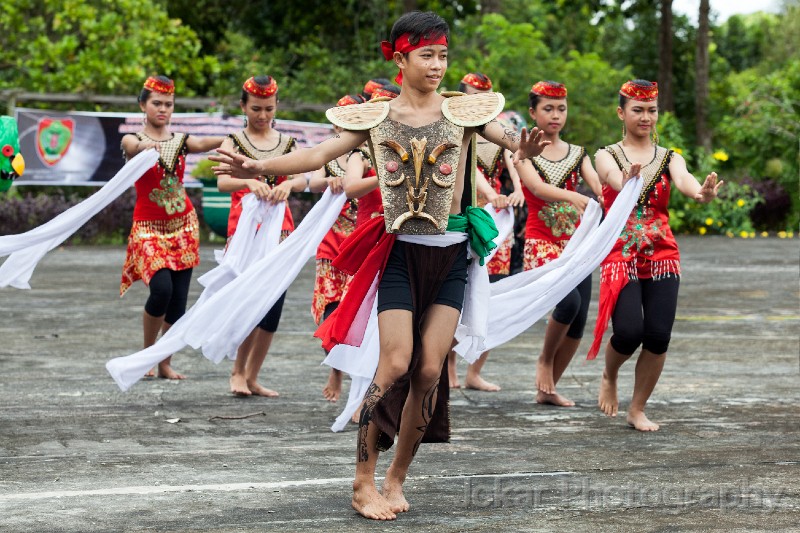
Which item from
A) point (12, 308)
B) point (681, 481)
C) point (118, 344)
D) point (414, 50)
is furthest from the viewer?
point (12, 308)

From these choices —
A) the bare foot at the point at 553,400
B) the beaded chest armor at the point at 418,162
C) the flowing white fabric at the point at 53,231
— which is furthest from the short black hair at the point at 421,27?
the flowing white fabric at the point at 53,231

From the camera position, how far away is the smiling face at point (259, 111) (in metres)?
8.31

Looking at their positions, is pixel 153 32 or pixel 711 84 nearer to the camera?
pixel 153 32

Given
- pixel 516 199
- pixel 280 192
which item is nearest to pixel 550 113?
pixel 516 199

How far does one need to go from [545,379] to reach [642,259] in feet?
3.74

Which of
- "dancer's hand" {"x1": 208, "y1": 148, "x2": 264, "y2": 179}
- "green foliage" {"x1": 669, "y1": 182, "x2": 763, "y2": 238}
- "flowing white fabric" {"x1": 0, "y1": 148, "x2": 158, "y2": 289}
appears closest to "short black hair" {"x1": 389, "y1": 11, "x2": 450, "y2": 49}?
"dancer's hand" {"x1": 208, "y1": 148, "x2": 264, "y2": 179}

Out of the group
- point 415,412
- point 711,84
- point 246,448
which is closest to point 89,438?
point 246,448

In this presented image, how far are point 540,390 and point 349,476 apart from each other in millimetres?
2322

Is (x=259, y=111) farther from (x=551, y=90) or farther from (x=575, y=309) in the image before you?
(x=575, y=309)

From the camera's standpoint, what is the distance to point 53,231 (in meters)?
8.46

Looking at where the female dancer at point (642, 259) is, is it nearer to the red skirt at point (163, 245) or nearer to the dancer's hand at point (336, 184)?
the dancer's hand at point (336, 184)

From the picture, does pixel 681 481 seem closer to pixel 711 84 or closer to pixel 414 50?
pixel 414 50

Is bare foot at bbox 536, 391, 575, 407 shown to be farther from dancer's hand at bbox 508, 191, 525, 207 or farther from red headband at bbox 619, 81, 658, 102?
red headband at bbox 619, 81, 658, 102

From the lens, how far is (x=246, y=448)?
6.49 meters
